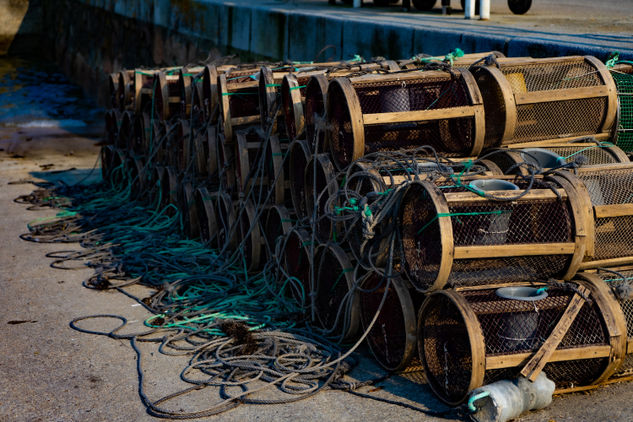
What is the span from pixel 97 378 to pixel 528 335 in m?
2.57

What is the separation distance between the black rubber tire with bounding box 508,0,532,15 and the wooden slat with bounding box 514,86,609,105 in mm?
6829

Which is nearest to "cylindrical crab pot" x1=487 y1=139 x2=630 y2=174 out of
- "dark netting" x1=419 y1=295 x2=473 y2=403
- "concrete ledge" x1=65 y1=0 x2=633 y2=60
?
"dark netting" x1=419 y1=295 x2=473 y2=403

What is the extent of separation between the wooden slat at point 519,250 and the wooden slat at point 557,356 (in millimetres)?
547

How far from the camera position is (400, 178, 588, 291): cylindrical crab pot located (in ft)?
14.6

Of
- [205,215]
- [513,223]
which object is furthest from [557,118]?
[205,215]

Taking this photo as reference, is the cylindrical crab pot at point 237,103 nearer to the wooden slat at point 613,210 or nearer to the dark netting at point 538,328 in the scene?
the dark netting at point 538,328

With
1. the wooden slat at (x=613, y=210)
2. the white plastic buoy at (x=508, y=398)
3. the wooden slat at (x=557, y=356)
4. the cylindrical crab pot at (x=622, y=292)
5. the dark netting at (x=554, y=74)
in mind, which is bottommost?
the white plastic buoy at (x=508, y=398)

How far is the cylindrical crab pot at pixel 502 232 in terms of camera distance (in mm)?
4457

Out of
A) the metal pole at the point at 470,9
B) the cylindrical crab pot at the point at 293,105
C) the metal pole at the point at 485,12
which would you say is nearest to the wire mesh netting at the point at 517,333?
the cylindrical crab pot at the point at 293,105

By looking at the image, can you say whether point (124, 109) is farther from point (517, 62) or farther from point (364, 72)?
point (517, 62)

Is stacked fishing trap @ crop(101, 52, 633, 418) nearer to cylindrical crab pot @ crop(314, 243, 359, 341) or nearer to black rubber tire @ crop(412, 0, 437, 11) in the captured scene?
cylindrical crab pot @ crop(314, 243, 359, 341)

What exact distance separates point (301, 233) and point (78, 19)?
2408cm

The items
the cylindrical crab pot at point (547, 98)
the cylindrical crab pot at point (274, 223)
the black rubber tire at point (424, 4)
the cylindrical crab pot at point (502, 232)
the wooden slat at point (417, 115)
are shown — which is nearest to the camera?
the cylindrical crab pot at point (502, 232)

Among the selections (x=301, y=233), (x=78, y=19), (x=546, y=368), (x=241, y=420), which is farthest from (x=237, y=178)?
(x=78, y=19)
